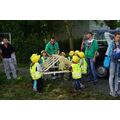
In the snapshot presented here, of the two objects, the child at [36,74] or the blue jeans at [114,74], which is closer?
the blue jeans at [114,74]

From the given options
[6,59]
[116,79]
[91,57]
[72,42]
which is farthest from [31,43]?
[116,79]

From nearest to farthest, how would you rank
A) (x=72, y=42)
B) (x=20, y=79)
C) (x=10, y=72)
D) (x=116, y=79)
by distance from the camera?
1. (x=116, y=79)
2. (x=20, y=79)
3. (x=10, y=72)
4. (x=72, y=42)

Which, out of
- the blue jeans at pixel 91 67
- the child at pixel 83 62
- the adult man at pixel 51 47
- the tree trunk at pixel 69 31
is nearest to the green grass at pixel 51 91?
the blue jeans at pixel 91 67

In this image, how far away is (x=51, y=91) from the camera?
31.0 feet

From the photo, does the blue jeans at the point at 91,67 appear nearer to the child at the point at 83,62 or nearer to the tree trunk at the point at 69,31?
the child at the point at 83,62

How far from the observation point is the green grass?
8734 mm

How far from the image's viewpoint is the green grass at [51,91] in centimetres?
873

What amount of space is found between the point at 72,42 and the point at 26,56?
5123mm

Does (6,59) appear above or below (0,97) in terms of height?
above

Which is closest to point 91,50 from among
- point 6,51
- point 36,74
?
point 36,74

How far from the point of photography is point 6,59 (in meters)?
11.3

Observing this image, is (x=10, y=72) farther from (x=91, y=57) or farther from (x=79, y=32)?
(x=79, y=32)

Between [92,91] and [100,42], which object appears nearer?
Answer: [92,91]

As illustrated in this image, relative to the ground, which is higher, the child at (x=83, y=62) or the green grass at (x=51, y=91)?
the child at (x=83, y=62)
